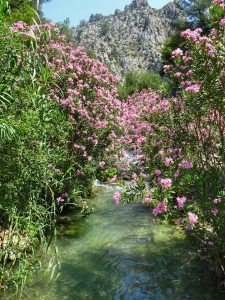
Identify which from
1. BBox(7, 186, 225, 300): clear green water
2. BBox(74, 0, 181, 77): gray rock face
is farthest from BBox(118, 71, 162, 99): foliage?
BBox(74, 0, 181, 77): gray rock face

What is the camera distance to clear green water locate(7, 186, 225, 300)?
256 inches

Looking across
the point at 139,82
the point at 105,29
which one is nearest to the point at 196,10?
the point at 139,82

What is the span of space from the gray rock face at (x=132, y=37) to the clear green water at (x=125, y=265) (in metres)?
95.7

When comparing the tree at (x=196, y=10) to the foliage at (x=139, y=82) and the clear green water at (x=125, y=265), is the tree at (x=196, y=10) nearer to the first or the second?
the foliage at (x=139, y=82)

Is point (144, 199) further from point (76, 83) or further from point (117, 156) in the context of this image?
point (117, 156)

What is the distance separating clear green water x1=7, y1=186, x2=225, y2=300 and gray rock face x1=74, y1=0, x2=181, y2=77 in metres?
95.7

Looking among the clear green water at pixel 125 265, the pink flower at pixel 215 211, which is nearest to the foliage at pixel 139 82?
the clear green water at pixel 125 265

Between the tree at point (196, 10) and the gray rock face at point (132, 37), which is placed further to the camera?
the gray rock face at point (132, 37)

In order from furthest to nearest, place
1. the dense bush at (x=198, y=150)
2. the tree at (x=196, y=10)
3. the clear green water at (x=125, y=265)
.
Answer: the tree at (x=196, y=10), the clear green water at (x=125, y=265), the dense bush at (x=198, y=150)

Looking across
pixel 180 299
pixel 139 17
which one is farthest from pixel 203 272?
pixel 139 17

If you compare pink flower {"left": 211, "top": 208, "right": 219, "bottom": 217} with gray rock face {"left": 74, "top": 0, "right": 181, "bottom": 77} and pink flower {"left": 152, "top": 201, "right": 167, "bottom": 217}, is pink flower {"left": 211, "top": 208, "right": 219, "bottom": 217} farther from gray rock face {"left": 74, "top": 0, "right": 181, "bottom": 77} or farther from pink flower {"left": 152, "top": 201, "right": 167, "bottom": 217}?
gray rock face {"left": 74, "top": 0, "right": 181, "bottom": 77}

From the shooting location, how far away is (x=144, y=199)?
232 inches

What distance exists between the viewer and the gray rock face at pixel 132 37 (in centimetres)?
11119

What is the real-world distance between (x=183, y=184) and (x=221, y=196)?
62cm
